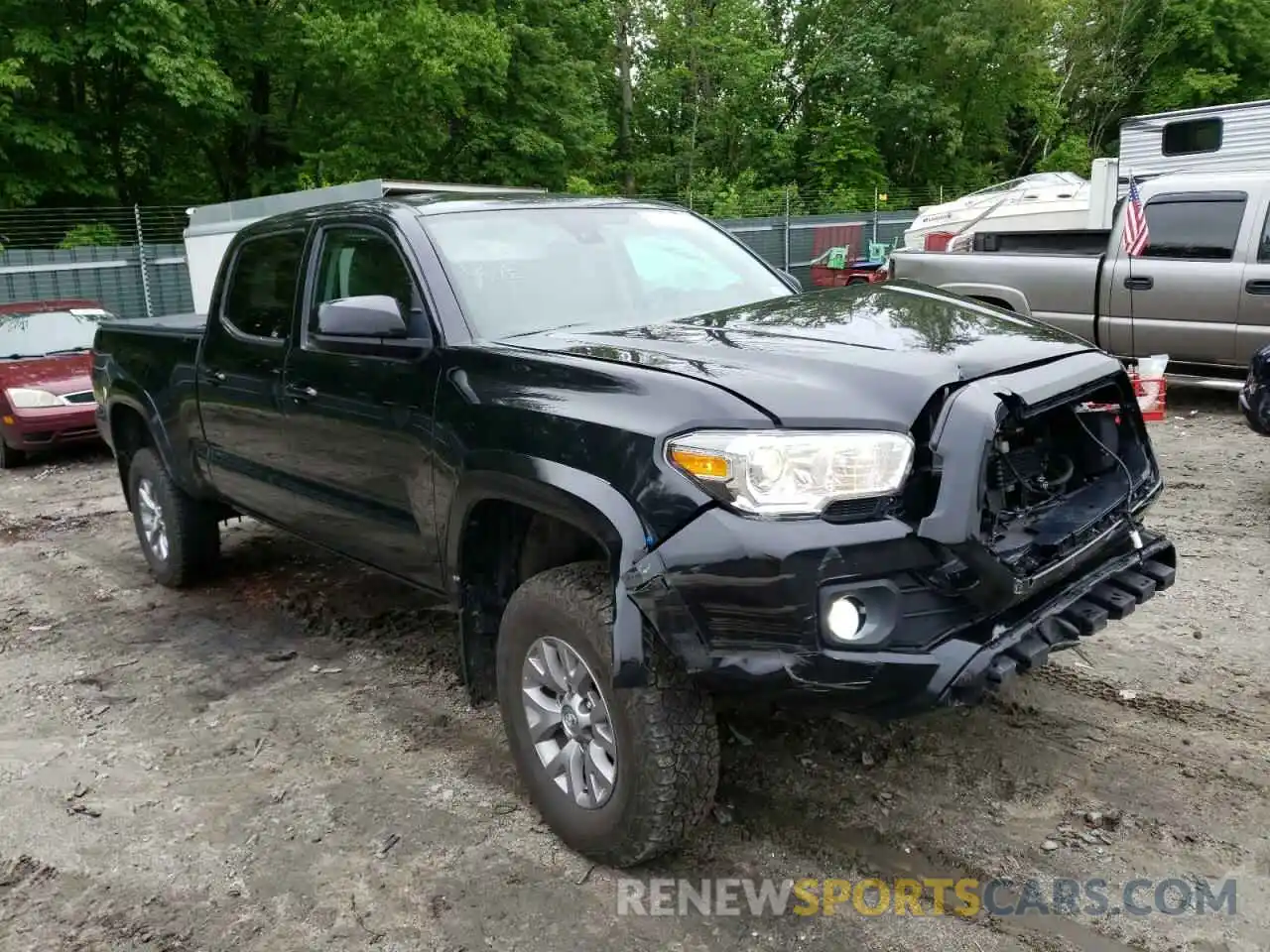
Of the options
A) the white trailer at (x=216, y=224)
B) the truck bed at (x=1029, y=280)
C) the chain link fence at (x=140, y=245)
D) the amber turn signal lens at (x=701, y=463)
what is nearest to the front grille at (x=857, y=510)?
the amber turn signal lens at (x=701, y=463)

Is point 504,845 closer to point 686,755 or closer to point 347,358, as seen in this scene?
point 686,755

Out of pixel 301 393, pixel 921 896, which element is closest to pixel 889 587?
pixel 921 896

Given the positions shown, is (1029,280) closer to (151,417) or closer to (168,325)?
(168,325)

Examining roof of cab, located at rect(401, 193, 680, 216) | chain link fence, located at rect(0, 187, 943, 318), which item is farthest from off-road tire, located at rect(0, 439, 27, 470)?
roof of cab, located at rect(401, 193, 680, 216)

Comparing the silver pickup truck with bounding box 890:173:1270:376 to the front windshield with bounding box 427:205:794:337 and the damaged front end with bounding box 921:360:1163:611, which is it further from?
the damaged front end with bounding box 921:360:1163:611

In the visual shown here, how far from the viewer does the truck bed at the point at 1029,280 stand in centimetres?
934

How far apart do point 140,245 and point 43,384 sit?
8.44m

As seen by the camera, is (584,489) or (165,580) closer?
(584,489)

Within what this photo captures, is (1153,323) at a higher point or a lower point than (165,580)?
higher

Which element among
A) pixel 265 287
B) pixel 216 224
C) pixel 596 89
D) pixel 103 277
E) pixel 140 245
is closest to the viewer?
pixel 265 287

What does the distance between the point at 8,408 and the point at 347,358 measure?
728 cm

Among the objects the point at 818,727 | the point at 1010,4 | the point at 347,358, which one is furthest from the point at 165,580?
the point at 1010,4

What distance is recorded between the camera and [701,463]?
2.62 metres

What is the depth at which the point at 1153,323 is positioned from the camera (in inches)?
351
